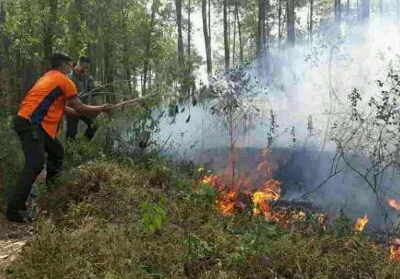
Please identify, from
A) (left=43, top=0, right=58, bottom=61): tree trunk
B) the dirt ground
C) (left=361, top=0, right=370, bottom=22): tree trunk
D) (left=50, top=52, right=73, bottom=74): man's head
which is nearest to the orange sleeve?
(left=50, top=52, right=73, bottom=74): man's head

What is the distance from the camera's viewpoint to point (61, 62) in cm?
498

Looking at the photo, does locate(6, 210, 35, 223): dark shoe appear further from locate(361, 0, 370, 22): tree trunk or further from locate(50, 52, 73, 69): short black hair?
locate(361, 0, 370, 22): tree trunk

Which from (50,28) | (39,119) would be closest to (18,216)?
(39,119)

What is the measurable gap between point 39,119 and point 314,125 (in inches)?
337

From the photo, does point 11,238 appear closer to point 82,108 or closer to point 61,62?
point 82,108

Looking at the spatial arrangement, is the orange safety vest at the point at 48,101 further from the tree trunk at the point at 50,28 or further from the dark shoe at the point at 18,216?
the tree trunk at the point at 50,28

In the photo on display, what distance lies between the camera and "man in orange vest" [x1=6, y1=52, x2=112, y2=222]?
15.0ft

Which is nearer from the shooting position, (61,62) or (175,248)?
(175,248)

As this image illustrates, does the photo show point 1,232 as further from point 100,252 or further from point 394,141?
point 394,141

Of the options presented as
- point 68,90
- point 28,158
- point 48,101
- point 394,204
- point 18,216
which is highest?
point 68,90

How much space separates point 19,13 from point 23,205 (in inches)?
460

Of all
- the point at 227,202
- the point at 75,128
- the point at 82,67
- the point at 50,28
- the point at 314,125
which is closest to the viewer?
the point at 227,202

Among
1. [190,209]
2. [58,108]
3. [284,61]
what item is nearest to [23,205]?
[58,108]

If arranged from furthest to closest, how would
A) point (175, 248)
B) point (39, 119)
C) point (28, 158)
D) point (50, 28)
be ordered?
point (50, 28) < point (39, 119) < point (28, 158) < point (175, 248)
